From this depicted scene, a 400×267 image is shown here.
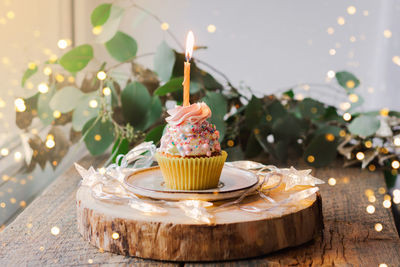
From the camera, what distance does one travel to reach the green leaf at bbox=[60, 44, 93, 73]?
150 centimetres

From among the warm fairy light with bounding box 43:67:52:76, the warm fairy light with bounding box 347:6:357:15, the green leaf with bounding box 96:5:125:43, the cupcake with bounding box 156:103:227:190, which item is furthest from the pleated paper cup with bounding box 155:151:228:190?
the warm fairy light with bounding box 347:6:357:15

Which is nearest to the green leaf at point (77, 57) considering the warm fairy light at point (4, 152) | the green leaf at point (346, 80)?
the warm fairy light at point (4, 152)

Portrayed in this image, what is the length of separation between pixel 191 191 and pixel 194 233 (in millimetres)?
117

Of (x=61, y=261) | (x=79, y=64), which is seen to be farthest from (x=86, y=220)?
(x=79, y=64)

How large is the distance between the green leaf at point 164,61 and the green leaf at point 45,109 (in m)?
0.37

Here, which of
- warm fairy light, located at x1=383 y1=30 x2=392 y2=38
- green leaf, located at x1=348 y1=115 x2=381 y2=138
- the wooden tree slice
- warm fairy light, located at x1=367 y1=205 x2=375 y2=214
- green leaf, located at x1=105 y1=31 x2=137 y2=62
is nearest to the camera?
the wooden tree slice

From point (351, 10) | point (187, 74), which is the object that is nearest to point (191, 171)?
point (187, 74)

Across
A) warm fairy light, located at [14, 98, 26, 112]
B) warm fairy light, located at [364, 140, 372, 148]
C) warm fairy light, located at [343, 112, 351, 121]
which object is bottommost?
warm fairy light, located at [364, 140, 372, 148]

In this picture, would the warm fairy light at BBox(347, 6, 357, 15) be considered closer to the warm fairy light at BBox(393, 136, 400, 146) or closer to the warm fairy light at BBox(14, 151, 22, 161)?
the warm fairy light at BBox(393, 136, 400, 146)

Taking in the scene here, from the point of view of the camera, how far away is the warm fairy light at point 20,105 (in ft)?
5.00

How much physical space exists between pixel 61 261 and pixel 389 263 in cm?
56

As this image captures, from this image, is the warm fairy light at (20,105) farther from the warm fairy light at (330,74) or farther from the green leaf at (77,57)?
the warm fairy light at (330,74)

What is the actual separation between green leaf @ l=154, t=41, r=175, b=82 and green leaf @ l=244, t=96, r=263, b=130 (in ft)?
0.91

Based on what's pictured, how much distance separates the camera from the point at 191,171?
0.97m
